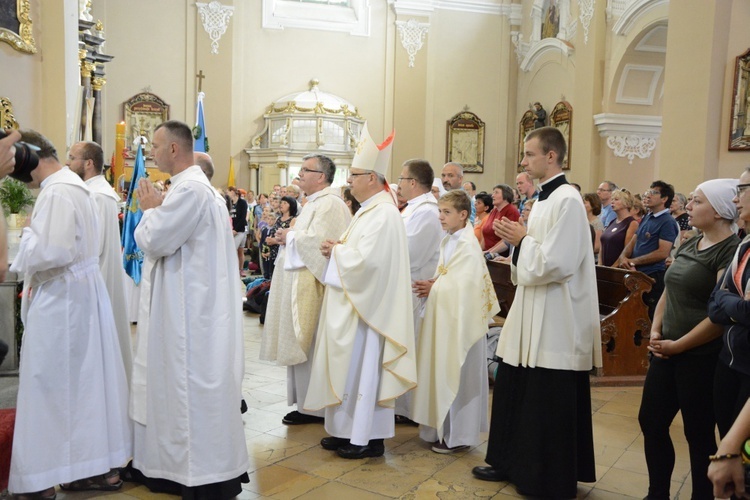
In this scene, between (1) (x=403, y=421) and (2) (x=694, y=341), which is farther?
(1) (x=403, y=421)

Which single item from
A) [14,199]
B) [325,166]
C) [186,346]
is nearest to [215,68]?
[14,199]

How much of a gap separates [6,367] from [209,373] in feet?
8.45

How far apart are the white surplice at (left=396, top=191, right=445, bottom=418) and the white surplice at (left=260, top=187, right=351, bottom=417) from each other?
17.6 inches

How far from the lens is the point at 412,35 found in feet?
56.8

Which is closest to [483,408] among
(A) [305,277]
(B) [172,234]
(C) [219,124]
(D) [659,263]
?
(A) [305,277]

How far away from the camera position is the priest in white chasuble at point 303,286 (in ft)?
14.6

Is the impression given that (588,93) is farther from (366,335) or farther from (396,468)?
Answer: (396,468)

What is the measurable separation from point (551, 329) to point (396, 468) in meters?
1.28

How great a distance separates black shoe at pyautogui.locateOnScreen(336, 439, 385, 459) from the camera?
404 cm

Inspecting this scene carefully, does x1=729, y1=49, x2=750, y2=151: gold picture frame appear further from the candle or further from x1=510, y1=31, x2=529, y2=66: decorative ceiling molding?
x1=510, y1=31, x2=529, y2=66: decorative ceiling molding

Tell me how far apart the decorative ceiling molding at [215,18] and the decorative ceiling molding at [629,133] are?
8749mm

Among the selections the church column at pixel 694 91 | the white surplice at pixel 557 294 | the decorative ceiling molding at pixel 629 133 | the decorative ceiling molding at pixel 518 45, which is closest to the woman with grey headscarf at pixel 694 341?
the white surplice at pixel 557 294

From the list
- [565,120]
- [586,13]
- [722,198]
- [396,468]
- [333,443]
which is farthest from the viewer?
[565,120]

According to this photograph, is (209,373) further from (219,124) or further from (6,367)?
(219,124)
